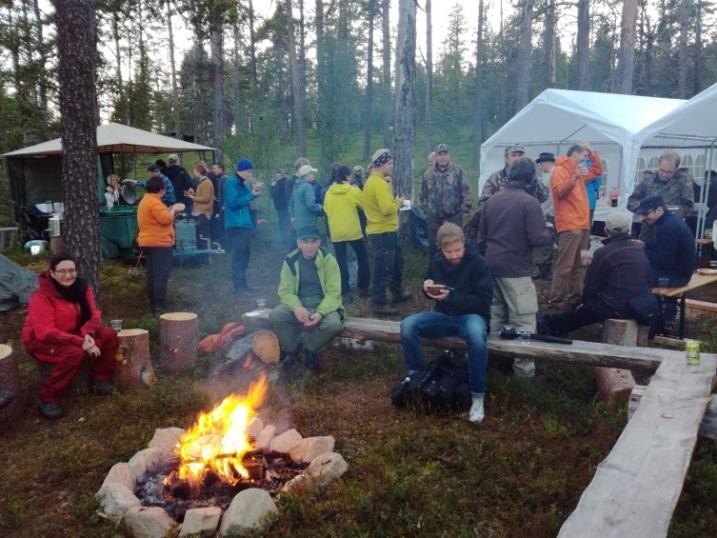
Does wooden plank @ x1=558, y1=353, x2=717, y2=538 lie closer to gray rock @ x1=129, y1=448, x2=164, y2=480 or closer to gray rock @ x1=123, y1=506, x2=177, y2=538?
gray rock @ x1=123, y1=506, x2=177, y2=538

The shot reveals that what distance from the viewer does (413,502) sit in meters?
3.21

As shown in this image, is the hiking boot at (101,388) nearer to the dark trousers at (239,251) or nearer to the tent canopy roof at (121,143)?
the dark trousers at (239,251)

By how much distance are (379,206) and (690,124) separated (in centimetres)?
685

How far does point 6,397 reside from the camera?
4.41 meters

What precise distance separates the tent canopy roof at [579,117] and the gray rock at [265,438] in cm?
773

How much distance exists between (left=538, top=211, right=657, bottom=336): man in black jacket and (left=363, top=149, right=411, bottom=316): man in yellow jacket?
2280mm

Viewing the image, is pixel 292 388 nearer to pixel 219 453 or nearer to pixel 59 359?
pixel 219 453

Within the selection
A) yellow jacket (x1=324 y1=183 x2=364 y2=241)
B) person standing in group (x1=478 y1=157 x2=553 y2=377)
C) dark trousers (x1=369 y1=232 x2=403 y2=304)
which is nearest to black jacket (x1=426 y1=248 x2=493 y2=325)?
person standing in group (x1=478 y1=157 x2=553 y2=377)

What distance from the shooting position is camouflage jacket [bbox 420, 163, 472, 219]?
24.7ft

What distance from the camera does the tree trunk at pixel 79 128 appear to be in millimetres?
5328

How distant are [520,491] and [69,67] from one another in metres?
5.20

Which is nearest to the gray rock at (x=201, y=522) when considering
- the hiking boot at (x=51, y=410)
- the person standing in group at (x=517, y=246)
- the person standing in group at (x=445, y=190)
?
the hiking boot at (x=51, y=410)

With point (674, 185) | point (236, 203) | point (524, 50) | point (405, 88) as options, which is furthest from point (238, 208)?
point (524, 50)

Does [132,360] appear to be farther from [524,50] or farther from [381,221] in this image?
[524,50]
